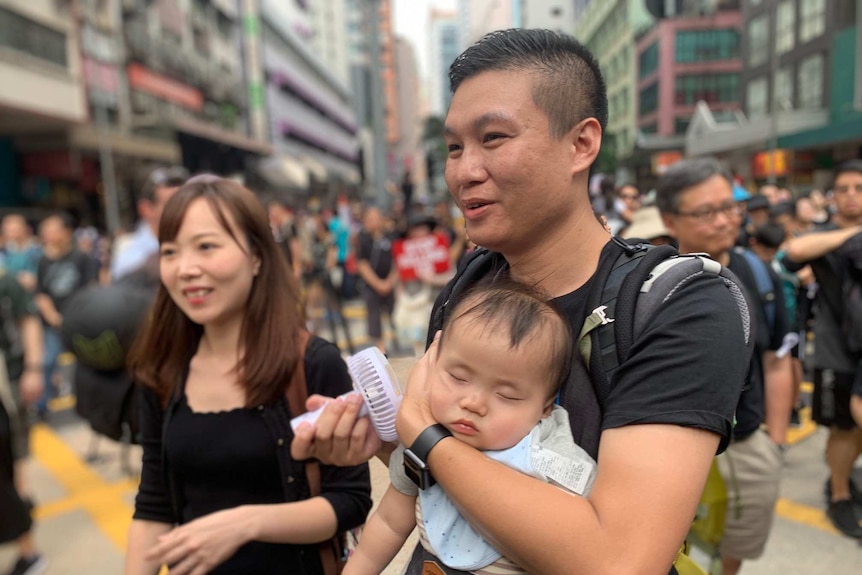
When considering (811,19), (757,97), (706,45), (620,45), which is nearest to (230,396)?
(620,45)

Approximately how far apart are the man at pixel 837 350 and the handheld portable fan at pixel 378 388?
3102 mm

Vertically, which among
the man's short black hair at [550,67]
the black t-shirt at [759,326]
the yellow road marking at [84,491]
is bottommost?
the yellow road marking at [84,491]

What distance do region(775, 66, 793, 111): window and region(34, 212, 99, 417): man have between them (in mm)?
32213

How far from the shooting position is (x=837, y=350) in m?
3.61

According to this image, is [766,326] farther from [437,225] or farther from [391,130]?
[391,130]

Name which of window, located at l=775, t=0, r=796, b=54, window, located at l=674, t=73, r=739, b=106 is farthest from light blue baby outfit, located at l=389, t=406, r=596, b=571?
window, located at l=674, t=73, r=739, b=106

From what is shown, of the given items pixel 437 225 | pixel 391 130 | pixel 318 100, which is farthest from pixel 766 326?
pixel 391 130

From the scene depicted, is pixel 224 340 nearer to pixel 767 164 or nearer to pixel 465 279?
pixel 465 279

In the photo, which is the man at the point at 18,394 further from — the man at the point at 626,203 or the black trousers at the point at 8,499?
the man at the point at 626,203

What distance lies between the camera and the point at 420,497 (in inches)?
46.0

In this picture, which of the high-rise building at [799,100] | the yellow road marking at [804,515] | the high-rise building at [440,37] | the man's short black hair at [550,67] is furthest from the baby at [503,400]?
the high-rise building at [440,37]

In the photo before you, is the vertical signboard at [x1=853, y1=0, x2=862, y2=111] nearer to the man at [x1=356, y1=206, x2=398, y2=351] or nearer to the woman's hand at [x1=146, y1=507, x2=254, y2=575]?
the man at [x1=356, y1=206, x2=398, y2=351]

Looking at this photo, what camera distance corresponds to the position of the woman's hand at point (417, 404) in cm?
110

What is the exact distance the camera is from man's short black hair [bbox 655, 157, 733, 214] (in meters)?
2.88
